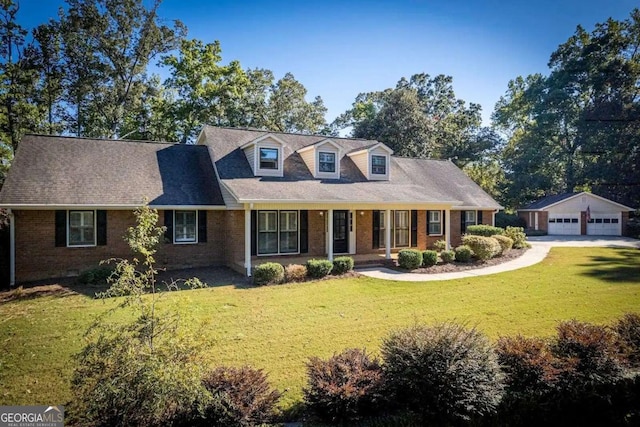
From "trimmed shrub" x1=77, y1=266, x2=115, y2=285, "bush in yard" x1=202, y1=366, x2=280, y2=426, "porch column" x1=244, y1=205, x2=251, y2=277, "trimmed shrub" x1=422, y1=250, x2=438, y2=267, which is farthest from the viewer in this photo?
"trimmed shrub" x1=422, y1=250, x2=438, y2=267

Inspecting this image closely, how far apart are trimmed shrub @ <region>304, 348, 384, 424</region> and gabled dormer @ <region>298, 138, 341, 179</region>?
14112mm

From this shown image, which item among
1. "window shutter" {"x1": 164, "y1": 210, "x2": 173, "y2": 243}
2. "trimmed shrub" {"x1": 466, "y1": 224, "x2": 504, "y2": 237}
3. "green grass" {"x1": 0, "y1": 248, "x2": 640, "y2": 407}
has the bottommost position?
"green grass" {"x1": 0, "y1": 248, "x2": 640, "y2": 407}

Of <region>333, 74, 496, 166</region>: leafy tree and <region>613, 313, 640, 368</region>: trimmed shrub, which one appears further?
<region>333, 74, 496, 166</region>: leafy tree

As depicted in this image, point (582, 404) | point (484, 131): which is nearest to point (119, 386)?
point (582, 404)

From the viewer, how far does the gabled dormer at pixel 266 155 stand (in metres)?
17.1

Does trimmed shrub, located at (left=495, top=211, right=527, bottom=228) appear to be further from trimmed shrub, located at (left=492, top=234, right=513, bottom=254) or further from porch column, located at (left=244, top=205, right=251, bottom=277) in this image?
porch column, located at (left=244, top=205, right=251, bottom=277)

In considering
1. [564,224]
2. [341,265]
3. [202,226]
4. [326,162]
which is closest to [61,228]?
[202,226]

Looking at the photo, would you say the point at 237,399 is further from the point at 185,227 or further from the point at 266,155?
the point at 266,155

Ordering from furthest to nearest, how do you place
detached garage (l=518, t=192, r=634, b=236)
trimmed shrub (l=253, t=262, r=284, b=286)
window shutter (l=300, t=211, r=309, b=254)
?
1. detached garage (l=518, t=192, r=634, b=236)
2. window shutter (l=300, t=211, r=309, b=254)
3. trimmed shrub (l=253, t=262, r=284, b=286)

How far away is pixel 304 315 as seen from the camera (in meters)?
9.59

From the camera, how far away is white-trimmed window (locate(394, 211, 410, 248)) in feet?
63.4

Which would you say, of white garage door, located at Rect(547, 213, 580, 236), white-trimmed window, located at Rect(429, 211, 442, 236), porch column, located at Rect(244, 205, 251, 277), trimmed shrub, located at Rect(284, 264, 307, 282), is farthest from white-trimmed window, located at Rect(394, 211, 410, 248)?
white garage door, located at Rect(547, 213, 580, 236)

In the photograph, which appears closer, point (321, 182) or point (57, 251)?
point (57, 251)

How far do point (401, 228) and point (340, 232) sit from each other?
3.68 m
